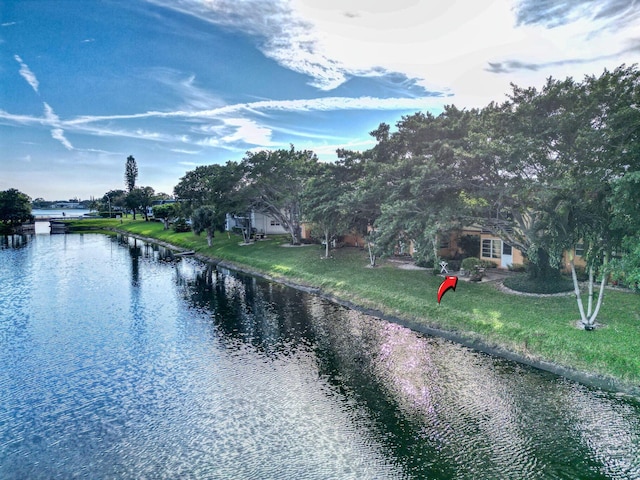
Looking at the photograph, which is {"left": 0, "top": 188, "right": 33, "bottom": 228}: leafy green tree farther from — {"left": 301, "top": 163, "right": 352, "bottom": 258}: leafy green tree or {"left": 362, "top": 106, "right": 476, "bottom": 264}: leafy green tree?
{"left": 362, "top": 106, "right": 476, "bottom": 264}: leafy green tree

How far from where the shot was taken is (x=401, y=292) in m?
27.8

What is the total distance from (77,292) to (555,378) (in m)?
34.8

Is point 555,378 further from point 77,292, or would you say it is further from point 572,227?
point 77,292

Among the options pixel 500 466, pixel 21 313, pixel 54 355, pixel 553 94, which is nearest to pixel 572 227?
pixel 553 94

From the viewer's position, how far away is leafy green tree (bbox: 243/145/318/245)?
4741cm

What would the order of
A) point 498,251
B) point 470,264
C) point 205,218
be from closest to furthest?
1. point 470,264
2. point 498,251
3. point 205,218

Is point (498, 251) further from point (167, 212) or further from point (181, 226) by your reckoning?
point (167, 212)

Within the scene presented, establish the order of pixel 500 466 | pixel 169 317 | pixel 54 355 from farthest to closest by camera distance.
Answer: pixel 169 317, pixel 54 355, pixel 500 466

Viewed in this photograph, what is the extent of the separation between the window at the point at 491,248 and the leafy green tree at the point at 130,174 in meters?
109

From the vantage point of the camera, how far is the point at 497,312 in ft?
72.9

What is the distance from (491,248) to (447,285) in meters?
8.93

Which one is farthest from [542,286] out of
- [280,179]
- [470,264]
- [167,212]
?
[167,212]

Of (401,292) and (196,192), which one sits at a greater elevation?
(196,192)

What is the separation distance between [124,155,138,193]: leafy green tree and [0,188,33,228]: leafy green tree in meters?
24.9
